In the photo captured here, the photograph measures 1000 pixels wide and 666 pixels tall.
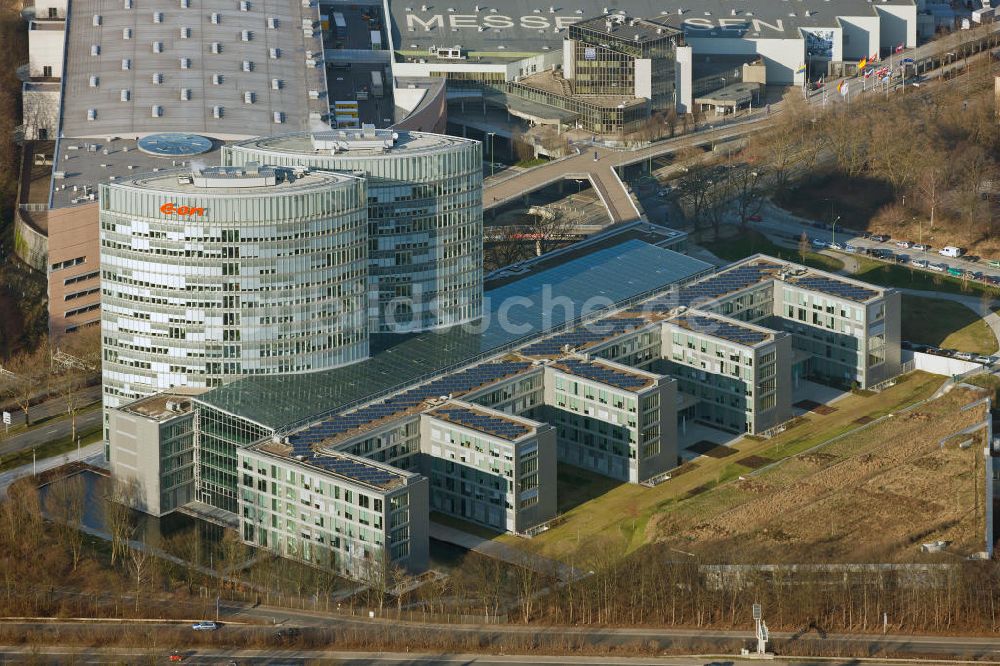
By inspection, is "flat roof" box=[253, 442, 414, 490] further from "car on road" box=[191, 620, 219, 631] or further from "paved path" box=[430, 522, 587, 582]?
"car on road" box=[191, 620, 219, 631]

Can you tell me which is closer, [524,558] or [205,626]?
[205,626]

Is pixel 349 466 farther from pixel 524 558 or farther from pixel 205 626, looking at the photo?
pixel 205 626

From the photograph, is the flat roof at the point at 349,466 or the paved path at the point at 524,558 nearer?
the paved path at the point at 524,558

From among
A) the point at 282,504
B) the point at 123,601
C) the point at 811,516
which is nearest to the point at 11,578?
the point at 123,601

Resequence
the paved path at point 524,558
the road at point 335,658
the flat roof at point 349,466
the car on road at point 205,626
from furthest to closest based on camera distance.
Result: 1. the flat roof at point 349,466
2. the paved path at point 524,558
3. the car on road at point 205,626
4. the road at point 335,658

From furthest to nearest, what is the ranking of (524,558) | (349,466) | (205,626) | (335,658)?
(524,558), (349,466), (205,626), (335,658)

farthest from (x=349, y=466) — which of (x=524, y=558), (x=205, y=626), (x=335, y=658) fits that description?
(x=335, y=658)

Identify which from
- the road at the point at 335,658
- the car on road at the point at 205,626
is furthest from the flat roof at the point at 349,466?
the car on road at the point at 205,626

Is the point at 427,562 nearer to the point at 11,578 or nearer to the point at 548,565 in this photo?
the point at 548,565

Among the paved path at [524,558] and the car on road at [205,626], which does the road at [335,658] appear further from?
the paved path at [524,558]

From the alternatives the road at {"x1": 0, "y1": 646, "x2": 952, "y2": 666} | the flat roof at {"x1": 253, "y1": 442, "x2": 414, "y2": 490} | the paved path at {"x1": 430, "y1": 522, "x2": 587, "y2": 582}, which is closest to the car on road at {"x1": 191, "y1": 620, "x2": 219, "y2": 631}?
the road at {"x1": 0, "y1": 646, "x2": 952, "y2": 666}

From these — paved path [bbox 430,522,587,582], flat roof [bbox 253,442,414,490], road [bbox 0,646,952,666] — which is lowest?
road [bbox 0,646,952,666]
